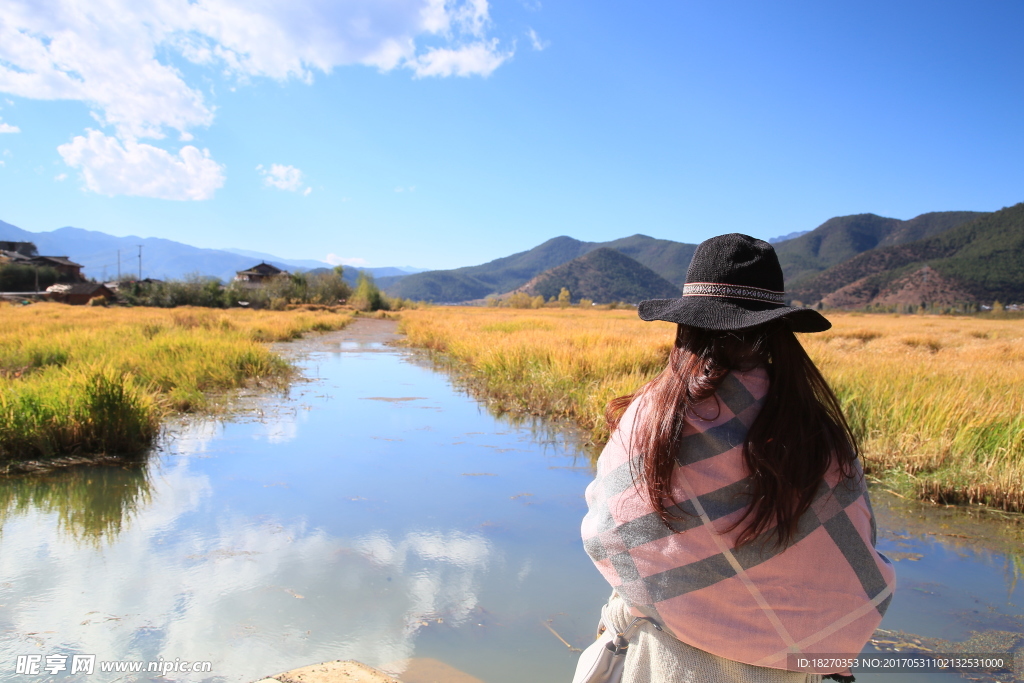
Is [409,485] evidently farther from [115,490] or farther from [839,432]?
[839,432]

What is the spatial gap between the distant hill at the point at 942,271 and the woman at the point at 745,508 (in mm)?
67308

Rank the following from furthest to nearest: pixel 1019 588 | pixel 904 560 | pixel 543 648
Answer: pixel 904 560 < pixel 1019 588 < pixel 543 648

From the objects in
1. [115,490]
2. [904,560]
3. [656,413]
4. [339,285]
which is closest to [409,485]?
[115,490]

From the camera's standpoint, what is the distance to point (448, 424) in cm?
642

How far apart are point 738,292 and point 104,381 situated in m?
5.12

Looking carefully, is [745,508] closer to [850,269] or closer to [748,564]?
[748,564]

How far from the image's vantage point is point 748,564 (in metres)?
1.12

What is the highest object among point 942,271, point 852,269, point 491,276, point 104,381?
point 491,276

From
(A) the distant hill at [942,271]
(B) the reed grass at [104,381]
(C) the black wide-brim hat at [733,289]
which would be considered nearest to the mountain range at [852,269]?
(A) the distant hill at [942,271]

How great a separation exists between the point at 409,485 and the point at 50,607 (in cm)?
220

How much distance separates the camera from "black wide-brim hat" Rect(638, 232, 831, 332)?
44.6 inches

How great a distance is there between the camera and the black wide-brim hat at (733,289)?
3.72 ft

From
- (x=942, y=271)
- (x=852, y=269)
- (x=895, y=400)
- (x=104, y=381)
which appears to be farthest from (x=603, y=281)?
(x=104, y=381)

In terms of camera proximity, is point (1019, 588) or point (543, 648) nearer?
point (543, 648)
